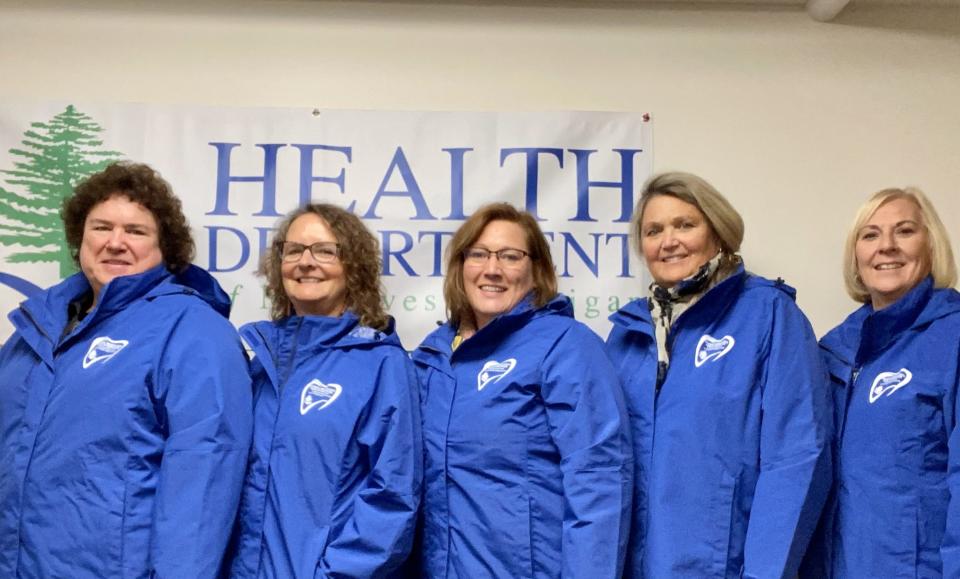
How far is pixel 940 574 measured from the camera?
4.81 ft

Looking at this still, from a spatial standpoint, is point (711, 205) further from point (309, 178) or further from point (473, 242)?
point (309, 178)

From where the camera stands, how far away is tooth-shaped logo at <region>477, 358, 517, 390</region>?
5.55ft

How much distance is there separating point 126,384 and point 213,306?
1.08 ft

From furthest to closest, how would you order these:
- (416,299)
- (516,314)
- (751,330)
Result: (416,299)
(516,314)
(751,330)

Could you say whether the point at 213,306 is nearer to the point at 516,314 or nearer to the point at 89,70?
the point at 516,314

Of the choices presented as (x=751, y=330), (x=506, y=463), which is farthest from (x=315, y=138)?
(x=751, y=330)

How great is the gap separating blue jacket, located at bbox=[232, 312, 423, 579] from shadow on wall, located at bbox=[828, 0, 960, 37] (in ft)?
5.85

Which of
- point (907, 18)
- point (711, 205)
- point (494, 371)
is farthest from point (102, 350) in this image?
point (907, 18)

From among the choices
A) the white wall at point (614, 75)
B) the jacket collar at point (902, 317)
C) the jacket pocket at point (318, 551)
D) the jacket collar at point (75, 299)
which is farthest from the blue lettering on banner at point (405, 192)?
the jacket collar at point (902, 317)

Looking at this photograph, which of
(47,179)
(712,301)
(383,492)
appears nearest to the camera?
(383,492)

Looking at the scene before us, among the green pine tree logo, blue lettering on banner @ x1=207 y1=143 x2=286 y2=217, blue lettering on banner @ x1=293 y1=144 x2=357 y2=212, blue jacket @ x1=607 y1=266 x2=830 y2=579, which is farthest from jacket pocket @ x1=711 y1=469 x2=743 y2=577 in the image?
the green pine tree logo

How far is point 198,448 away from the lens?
150 centimetres

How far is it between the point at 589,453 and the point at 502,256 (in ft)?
1.62

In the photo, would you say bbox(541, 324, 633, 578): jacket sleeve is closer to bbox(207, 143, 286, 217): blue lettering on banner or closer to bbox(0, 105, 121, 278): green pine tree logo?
bbox(207, 143, 286, 217): blue lettering on banner
